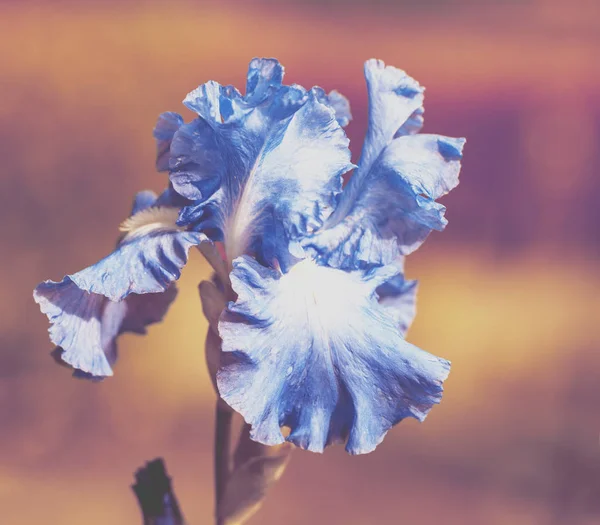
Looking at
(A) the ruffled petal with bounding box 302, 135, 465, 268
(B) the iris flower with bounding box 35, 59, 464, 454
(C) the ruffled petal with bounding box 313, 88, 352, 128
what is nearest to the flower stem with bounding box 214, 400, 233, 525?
(B) the iris flower with bounding box 35, 59, 464, 454

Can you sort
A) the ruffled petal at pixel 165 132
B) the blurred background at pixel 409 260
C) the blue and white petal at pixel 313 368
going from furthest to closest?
the blurred background at pixel 409 260, the ruffled petal at pixel 165 132, the blue and white petal at pixel 313 368

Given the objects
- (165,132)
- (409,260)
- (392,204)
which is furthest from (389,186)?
(409,260)

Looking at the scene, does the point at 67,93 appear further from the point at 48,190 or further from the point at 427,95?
the point at 427,95

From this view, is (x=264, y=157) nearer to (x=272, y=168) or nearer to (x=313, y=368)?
(x=272, y=168)

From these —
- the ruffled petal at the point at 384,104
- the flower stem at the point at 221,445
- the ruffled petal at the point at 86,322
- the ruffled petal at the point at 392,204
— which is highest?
the ruffled petal at the point at 384,104

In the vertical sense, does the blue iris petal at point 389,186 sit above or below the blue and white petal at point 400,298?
above

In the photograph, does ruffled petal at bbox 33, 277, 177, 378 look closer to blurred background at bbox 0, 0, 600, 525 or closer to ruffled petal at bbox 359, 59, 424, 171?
ruffled petal at bbox 359, 59, 424, 171

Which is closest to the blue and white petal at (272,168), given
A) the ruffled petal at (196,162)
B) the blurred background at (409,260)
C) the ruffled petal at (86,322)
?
the ruffled petal at (196,162)

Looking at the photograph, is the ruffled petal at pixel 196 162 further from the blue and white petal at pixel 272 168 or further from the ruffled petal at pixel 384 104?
the ruffled petal at pixel 384 104

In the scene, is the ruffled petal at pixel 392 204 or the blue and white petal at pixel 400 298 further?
the blue and white petal at pixel 400 298
